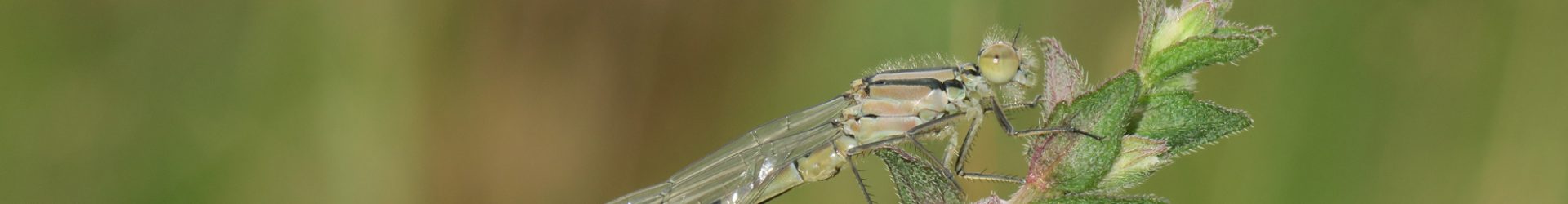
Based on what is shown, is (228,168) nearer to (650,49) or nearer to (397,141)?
(397,141)

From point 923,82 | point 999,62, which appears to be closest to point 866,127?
point 923,82

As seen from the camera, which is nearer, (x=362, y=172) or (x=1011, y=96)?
(x=1011, y=96)

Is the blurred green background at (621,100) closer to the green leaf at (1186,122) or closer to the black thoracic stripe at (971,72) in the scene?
the black thoracic stripe at (971,72)

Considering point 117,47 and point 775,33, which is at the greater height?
point 775,33

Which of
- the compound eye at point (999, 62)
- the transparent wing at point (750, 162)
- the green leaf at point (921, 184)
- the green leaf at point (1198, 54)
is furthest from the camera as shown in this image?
the transparent wing at point (750, 162)

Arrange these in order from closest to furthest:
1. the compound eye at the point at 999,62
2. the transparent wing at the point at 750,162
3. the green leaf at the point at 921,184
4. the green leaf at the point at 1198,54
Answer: the green leaf at the point at 1198,54 < the green leaf at the point at 921,184 < the compound eye at the point at 999,62 < the transparent wing at the point at 750,162

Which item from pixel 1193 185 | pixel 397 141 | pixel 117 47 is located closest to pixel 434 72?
pixel 397 141

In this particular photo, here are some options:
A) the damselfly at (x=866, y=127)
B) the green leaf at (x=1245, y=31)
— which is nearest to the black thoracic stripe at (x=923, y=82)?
the damselfly at (x=866, y=127)
